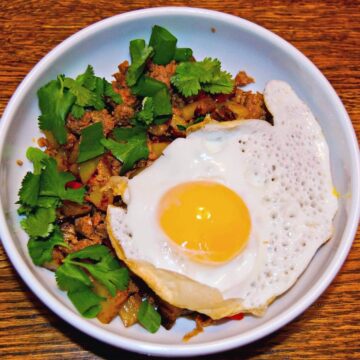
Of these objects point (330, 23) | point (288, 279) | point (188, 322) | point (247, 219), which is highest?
point (330, 23)

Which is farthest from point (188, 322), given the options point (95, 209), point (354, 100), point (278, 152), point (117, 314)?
point (354, 100)

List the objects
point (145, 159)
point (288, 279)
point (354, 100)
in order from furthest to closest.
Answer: point (354, 100) < point (145, 159) < point (288, 279)

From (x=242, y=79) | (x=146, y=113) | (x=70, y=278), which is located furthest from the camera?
(x=242, y=79)

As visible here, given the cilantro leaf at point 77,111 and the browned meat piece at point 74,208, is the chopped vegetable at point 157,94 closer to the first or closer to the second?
the cilantro leaf at point 77,111

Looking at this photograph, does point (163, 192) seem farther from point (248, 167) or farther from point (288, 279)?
point (288, 279)

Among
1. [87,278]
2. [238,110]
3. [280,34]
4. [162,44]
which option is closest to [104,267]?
[87,278]

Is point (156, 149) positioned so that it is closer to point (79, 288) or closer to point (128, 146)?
point (128, 146)
